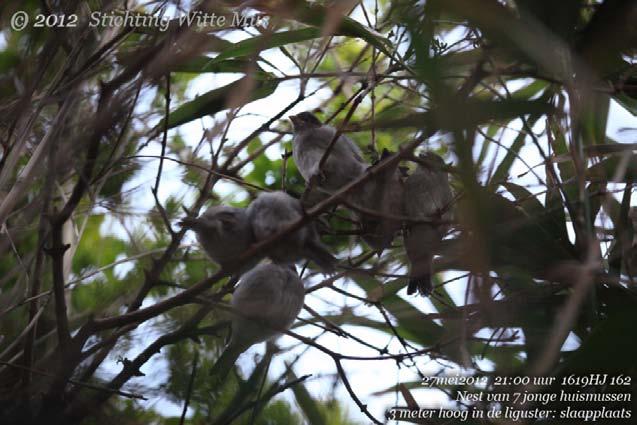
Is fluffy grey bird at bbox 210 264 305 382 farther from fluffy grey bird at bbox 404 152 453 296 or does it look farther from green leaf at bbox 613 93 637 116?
green leaf at bbox 613 93 637 116

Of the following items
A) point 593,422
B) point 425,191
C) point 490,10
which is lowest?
point 593,422

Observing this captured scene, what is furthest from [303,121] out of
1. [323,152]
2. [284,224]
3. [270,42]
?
[284,224]

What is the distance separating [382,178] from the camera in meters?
1.83

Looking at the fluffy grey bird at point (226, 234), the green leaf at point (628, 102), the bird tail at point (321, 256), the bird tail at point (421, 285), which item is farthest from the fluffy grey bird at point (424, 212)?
the green leaf at point (628, 102)

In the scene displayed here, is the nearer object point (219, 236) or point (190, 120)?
point (219, 236)

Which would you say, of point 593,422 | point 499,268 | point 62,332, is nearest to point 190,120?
point 62,332

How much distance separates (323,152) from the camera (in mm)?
2420

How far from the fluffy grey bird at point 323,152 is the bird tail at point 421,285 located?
41 centimetres

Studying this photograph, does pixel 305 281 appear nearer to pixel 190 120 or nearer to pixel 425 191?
pixel 425 191

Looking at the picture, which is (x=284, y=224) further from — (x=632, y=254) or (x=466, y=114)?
(x=632, y=254)

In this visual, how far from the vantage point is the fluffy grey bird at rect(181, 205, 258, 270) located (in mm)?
1830

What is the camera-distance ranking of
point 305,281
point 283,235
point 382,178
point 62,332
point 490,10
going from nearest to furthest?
point 490,10, point 283,235, point 62,332, point 382,178, point 305,281

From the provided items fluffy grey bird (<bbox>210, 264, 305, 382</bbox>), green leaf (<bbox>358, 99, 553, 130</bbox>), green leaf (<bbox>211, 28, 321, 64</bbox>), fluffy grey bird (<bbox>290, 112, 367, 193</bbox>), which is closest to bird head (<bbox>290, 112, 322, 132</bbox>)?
fluffy grey bird (<bbox>290, 112, 367, 193</bbox>)

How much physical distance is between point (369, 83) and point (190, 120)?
2.12 ft
